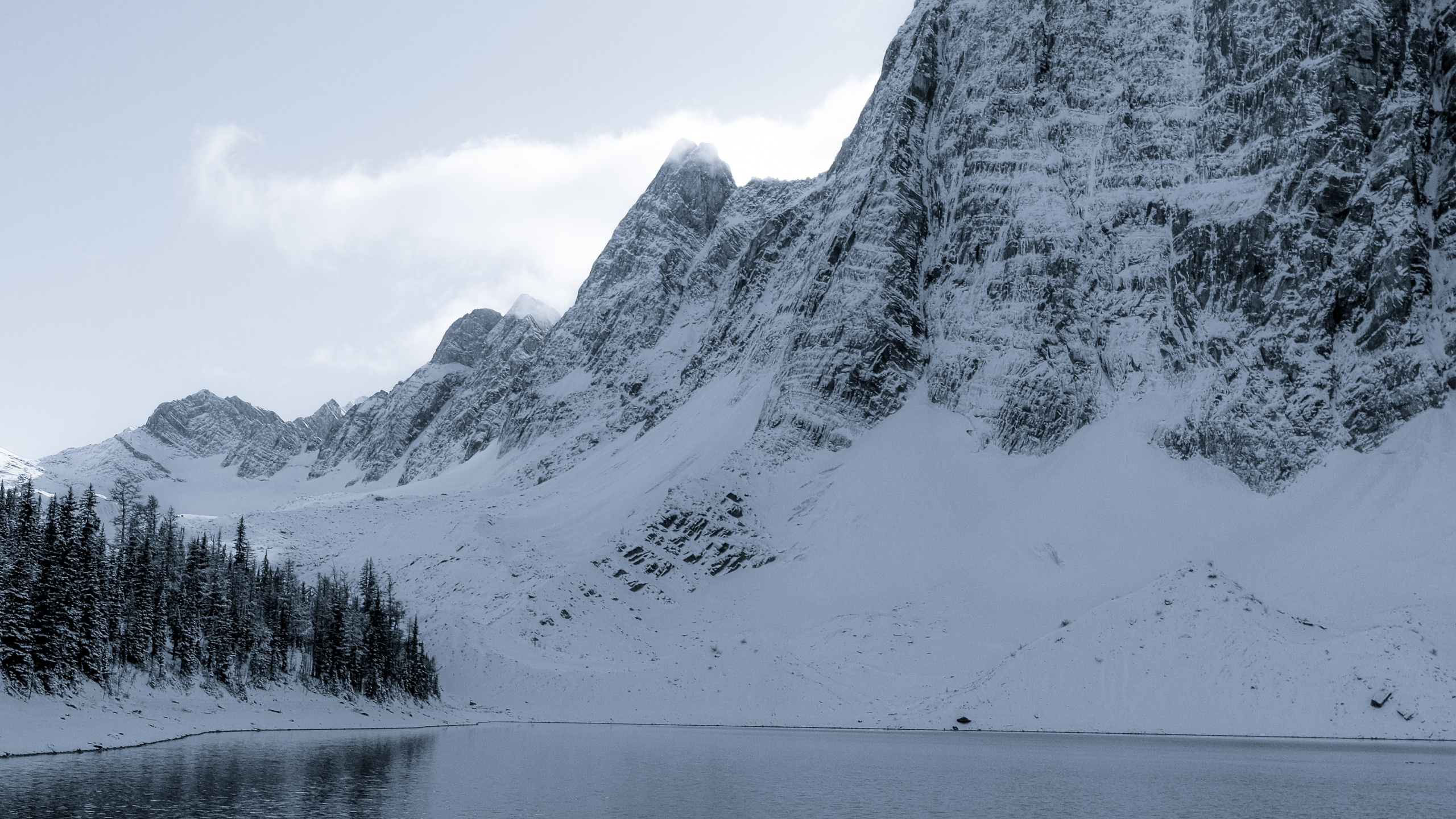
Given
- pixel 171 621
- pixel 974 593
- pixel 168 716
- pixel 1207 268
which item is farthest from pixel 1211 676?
pixel 1207 268

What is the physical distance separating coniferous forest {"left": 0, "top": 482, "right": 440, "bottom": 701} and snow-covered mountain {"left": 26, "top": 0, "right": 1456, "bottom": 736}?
2034cm

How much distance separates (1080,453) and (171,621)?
415 feet

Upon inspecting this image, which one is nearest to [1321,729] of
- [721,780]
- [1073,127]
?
[721,780]

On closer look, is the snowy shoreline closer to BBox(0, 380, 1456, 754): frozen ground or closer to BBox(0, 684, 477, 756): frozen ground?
BBox(0, 684, 477, 756): frozen ground

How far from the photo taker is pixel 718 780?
5609 cm

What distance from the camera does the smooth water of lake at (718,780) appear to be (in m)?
43.2

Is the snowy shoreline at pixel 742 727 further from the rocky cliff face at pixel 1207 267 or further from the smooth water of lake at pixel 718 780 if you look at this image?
the rocky cliff face at pixel 1207 267

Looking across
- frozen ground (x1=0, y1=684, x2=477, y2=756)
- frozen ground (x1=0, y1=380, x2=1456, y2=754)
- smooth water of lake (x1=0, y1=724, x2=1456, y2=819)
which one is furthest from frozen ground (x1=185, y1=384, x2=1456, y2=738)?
frozen ground (x1=0, y1=684, x2=477, y2=756)

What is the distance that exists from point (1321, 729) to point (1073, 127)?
437ft

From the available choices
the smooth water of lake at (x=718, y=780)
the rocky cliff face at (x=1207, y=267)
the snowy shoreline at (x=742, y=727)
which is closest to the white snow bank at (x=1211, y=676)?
the snowy shoreline at (x=742, y=727)

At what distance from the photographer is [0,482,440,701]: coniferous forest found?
72375mm

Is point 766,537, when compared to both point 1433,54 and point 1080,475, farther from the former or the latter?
point 1433,54

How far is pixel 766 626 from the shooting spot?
140625 mm

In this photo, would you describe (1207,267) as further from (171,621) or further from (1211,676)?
(171,621)
